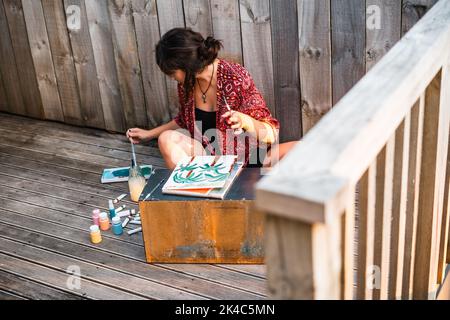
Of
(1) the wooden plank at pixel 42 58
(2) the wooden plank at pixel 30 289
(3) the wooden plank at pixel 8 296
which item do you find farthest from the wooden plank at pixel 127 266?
(1) the wooden plank at pixel 42 58

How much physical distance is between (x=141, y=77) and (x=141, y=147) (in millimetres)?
456

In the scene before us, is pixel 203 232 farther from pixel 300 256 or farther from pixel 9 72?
pixel 9 72

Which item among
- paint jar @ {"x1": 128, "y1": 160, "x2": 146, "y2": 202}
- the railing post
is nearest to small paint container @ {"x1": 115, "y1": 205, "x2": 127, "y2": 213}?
paint jar @ {"x1": 128, "y1": 160, "x2": 146, "y2": 202}

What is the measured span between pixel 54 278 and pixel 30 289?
0.37 ft

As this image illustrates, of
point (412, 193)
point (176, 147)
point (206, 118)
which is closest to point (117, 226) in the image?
point (176, 147)

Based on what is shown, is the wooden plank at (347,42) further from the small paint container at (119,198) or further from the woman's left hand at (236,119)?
the small paint container at (119,198)

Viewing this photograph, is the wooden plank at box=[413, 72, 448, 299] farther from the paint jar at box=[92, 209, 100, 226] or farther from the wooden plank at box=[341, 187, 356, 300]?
the paint jar at box=[92, 209, 100, 226]

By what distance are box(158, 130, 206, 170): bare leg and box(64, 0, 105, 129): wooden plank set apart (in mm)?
1047

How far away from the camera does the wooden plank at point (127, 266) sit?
275 centimetres

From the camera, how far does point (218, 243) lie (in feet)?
9.50

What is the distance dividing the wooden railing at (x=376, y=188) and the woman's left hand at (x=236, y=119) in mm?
1036
